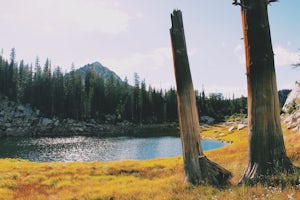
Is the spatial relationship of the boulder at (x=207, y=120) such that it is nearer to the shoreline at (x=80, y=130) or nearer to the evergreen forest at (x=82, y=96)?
A: the evergreen forest at (x=82, y=96)

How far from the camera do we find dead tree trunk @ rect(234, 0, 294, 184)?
7867 mm

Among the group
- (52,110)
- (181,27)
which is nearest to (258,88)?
(181,27)

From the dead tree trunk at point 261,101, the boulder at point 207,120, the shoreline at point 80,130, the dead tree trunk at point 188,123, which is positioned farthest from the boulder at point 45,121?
the dead tree trunk at point 261,101

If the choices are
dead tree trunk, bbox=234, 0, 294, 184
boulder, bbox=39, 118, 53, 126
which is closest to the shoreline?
boulder, bbox=39, 118, 53, 126

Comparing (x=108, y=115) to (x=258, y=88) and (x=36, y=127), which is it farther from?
(x=258, y=88)

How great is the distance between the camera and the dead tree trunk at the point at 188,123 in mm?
9542

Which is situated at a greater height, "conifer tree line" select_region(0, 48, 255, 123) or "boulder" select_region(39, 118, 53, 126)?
"conifer tree line" select_region(0, 48, 255, 123)

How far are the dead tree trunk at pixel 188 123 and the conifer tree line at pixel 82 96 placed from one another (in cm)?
12163

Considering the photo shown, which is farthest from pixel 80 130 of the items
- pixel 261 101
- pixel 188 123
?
pixel 261 101

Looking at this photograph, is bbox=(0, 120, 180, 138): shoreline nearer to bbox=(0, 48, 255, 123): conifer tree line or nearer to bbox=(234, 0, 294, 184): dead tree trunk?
bbox=(0, 48, 255, 123): conifer tree line

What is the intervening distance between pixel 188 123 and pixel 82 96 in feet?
416

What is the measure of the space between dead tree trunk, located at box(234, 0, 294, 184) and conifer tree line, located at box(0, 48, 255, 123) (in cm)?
12425

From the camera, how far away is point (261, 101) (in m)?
8.16

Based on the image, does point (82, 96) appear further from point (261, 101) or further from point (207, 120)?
point (261, 101)
